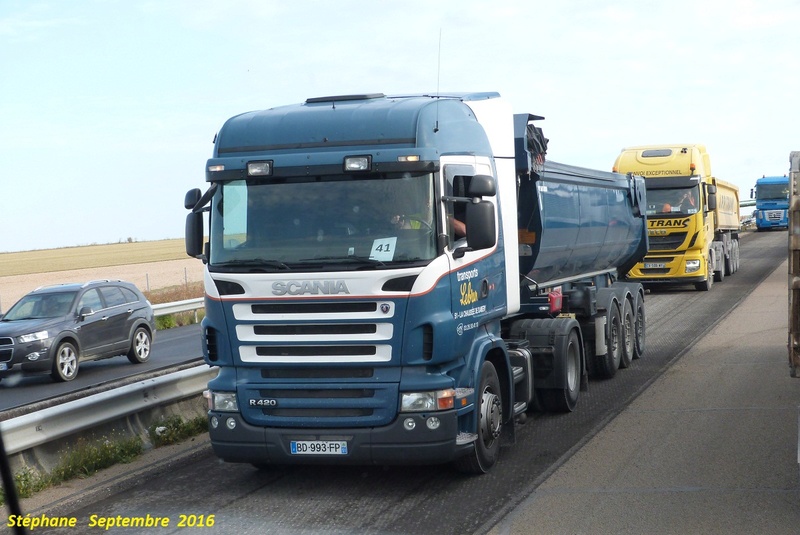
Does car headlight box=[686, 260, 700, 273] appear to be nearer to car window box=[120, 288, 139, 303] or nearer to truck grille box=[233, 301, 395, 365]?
car window box=[120, 288, 139, 303]

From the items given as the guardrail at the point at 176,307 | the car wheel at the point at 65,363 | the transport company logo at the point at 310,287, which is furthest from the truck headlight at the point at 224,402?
the guardrail at the point at 176,307

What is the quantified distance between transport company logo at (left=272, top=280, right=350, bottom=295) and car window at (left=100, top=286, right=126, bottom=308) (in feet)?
37.2

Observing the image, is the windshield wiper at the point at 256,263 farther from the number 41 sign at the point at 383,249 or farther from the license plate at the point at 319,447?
the license plate at the point at 319,447

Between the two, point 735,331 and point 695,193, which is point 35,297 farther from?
point 695,193

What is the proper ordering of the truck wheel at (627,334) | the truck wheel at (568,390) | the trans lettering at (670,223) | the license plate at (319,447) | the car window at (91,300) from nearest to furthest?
the license plate at (319,447) < the truck wheel at (568,390) < the truck wheel at (627,334) < the car window at (91,300) < the trans lettering at (670,223)

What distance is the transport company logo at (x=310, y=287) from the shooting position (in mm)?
7617

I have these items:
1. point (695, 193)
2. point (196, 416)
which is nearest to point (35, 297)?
point (196, 416)

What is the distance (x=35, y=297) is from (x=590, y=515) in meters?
13.2

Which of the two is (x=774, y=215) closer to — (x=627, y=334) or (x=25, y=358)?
(x=627, y=334)

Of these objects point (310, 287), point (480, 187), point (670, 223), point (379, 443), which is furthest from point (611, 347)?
point (670, 223)

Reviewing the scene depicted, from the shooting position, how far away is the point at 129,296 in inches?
746

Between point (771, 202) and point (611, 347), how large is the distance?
48351 millimetres

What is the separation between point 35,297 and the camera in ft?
57.5

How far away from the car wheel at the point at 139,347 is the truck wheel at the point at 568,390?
32.1 ft
